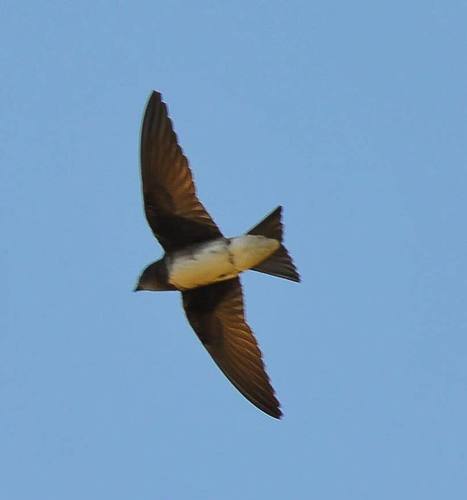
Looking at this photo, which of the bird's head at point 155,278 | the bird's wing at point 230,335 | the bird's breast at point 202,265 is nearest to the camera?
the bird's breast at point 202,265

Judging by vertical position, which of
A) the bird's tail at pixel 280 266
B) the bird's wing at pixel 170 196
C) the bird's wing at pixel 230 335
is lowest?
the bird's wing at pixel 230 335

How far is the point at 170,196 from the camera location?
26.3 feet

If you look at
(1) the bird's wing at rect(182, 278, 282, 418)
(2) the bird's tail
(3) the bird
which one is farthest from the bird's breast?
(1) the bird's wing at rect(182, 278, 282, 418)

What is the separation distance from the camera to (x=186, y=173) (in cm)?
796

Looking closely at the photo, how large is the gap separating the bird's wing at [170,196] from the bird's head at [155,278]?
10 cm

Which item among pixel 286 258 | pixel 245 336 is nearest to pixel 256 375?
pixel 245 336

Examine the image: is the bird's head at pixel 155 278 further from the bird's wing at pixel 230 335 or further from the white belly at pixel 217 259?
the bird's wing at pixel 230 335

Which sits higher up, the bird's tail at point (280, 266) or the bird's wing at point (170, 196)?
the bird's wing at point (170, 196)

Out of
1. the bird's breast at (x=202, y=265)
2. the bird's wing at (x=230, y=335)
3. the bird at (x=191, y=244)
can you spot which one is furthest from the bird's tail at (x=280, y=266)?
the bird's wing at (x=230, y=335)

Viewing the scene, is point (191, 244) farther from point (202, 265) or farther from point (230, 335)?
point (230, 335)

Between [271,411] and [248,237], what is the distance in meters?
1.02

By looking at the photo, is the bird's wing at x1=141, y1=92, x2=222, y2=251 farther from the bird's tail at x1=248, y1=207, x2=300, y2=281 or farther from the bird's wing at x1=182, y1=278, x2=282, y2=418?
the bird's wing at x1=182, y1=278, x2=282, y2=418

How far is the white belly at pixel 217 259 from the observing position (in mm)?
7730

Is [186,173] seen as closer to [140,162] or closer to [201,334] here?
[140,162]
